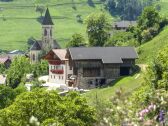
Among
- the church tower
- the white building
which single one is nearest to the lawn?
the white building

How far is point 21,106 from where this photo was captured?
39.2 meters

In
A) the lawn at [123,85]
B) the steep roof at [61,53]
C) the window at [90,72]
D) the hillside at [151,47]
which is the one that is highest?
the hillside at [151,47]

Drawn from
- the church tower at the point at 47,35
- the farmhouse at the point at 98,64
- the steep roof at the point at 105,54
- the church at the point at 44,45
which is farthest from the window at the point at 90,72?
the church tower at the point at 47,35

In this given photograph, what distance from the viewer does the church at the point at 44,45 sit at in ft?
490

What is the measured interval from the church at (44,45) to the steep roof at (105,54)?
63390mm

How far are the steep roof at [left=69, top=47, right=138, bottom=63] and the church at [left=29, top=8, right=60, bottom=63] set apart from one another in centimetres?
6339

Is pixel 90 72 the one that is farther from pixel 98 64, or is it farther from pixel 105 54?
pixel 105 54

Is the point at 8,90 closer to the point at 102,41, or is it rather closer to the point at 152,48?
the point at 152,48

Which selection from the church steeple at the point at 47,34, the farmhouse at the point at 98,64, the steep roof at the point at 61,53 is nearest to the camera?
the farmhouse at the point at 98,64

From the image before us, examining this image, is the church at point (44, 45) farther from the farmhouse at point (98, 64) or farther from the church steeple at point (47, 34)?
the farmhouse at point (98, 64)

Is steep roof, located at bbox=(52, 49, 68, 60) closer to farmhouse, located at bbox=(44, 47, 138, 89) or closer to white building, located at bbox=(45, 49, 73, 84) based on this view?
white building, located at bbox=(45, 49, 73, 84)

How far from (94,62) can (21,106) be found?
149ft

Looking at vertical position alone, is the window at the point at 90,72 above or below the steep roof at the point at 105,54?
below

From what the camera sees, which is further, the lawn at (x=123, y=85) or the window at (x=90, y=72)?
the window at (x=90, y=72)
